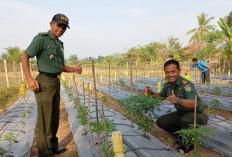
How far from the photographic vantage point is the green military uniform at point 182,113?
2.41 metres

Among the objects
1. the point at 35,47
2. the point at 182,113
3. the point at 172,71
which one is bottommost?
the point at 182,113

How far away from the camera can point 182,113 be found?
2.73 metres

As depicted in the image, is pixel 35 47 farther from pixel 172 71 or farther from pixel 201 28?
pixel 201 28

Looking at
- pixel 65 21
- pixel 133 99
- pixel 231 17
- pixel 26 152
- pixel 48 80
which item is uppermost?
pixel 231 17

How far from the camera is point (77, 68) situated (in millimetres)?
2613

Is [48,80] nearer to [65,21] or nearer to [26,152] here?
[65,21]

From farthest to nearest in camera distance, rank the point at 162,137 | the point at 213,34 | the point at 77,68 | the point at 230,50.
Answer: the point at 213,34, the point at 230,50, the point at 162,137, the point at 77,68

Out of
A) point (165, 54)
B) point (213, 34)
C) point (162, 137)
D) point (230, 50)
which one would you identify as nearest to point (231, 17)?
point (213, 34)

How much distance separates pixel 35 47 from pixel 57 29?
355 mm

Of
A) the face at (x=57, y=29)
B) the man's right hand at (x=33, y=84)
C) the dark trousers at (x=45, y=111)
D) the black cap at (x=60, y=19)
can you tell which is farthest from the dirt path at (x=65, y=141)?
the black cap at (x=60, y=19)

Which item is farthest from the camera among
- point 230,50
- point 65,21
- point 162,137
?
point 230,50

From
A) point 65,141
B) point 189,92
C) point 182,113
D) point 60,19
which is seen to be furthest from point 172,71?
point 65,141

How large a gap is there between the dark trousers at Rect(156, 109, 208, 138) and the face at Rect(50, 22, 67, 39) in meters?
1.95

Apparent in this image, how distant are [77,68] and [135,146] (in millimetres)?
1344
